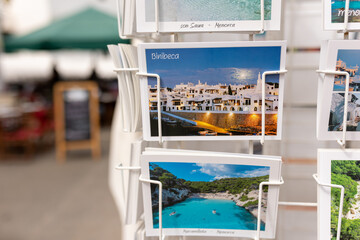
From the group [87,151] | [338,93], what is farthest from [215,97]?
[87,151]

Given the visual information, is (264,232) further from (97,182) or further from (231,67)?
(97,182)

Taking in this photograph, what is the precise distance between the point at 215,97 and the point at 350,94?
0.98ft

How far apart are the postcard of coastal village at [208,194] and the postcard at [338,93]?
176mm

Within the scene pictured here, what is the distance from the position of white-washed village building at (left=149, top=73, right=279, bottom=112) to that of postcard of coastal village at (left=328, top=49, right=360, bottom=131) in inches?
5.0

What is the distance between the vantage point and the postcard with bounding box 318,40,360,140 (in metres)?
0.76

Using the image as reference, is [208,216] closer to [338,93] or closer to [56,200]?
[338,93]

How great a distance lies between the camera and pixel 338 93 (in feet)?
2.59

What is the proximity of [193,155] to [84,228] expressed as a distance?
267 centimetres

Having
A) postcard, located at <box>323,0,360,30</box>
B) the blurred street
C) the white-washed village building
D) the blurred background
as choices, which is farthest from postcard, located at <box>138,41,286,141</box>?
the blurred street

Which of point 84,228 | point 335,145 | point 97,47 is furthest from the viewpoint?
point 97,47

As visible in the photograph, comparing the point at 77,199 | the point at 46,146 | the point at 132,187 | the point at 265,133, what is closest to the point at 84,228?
the point at 77,199

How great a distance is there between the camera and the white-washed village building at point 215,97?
2.67 ft

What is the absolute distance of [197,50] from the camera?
2.63ft

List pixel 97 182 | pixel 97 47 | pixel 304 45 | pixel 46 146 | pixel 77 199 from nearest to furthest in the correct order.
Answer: pixel 304 45, pixel 77 199, pixel 97 182, pixel 97 47, pixel 46 146
